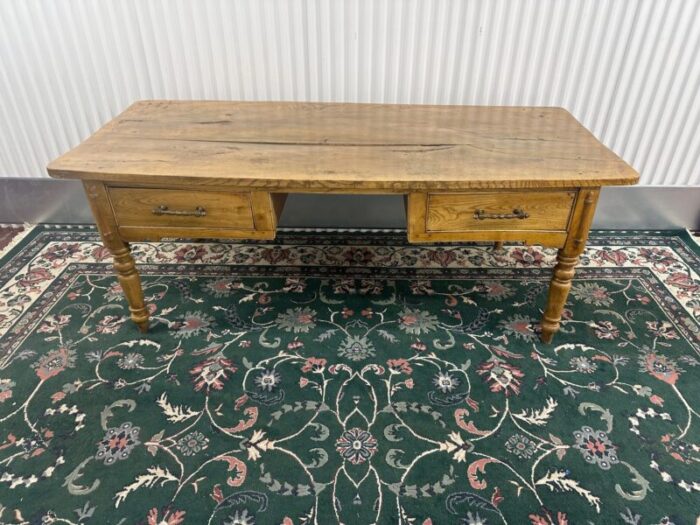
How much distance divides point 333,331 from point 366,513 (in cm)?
69

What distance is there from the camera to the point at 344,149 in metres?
1.50

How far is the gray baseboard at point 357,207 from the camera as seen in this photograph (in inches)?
90.0

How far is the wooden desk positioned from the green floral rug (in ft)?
0.87

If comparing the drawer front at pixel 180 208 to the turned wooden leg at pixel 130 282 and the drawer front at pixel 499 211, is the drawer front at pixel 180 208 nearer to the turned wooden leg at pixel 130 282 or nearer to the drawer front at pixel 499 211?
the turned wooden leg at pixel 130 282

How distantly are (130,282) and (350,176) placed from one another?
0.89 m

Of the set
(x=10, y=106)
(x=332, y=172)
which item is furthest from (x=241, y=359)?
(x=10, y=106)

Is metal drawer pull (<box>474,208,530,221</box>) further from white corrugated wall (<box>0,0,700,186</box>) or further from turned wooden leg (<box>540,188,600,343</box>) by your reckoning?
white corrugated wall (<box>0,0,700,186</box>)

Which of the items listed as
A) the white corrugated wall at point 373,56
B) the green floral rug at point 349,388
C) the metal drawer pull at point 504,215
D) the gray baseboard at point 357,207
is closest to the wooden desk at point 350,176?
the metal drawer pull at point 504,215

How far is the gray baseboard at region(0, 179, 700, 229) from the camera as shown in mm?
2285

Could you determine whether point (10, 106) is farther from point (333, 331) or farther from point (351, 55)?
point (333, 331)

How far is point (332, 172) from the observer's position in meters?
1.36

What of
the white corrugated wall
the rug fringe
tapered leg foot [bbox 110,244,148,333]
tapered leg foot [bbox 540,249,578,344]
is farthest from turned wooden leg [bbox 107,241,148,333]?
tapered leg foot [bbox 540,249,578,344]

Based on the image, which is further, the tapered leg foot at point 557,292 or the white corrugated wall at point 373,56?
the white corrugated wall at point 373,56

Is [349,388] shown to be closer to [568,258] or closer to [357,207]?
[568,258]
